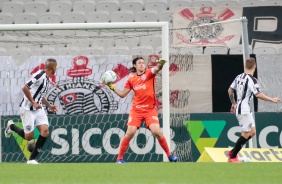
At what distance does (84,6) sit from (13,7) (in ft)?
5.39

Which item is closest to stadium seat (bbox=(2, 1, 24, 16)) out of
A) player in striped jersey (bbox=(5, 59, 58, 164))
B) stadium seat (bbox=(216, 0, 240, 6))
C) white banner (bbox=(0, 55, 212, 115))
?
white banner (bbox=(0, 55, 212, 115))

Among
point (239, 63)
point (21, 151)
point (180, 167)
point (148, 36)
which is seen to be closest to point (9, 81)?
point (21, 151)

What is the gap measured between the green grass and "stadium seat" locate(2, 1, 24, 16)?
930 cm

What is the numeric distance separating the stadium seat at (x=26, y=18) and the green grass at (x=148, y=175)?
28.9 ft

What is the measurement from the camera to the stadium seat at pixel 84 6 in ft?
66.3

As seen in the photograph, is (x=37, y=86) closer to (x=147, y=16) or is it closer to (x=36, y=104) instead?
(x=36, y=104)

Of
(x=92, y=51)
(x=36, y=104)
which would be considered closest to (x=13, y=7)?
(x=92, y=51)

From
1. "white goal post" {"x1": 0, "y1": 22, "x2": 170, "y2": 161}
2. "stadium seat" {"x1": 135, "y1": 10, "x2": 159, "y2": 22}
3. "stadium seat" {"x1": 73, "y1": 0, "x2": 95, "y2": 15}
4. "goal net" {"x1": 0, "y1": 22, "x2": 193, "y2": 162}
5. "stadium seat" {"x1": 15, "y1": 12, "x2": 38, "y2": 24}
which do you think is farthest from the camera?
"stadium seat" {"x1": 73, "y1": 0, "x2": 95, "y2": 15}

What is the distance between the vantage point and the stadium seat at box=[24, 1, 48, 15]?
20.1 metres

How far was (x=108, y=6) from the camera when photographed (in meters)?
20.2

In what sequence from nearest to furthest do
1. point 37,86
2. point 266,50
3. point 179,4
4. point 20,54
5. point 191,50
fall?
1. point 37,86
2. point 20,54
3. point 191,50
4. point 266,50
5. point 179,4

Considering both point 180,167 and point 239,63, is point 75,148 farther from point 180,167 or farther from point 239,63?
point 180,167

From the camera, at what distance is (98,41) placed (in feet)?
56.6

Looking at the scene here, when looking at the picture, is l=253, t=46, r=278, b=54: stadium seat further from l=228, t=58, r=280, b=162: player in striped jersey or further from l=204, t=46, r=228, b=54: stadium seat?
l=228, t=58, r=280, b=162: player in striped jersey
